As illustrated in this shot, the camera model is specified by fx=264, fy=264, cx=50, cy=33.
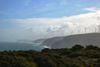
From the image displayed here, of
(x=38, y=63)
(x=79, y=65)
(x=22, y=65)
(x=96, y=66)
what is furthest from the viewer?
(x=96, y=66)

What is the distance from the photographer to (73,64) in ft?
69.2

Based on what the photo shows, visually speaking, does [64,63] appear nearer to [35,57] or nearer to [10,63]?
[35,57]

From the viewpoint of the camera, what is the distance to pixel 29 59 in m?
19.9

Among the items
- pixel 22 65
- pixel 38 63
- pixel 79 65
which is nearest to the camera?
pixel 22 65

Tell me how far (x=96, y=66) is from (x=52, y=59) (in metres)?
5.30

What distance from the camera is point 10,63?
18.4 metres

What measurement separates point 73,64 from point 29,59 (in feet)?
12.0

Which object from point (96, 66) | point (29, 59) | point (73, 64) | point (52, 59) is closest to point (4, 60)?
point (29, 59)

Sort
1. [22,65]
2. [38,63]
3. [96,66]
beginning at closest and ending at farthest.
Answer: [22,65], [38,63], [96,66]

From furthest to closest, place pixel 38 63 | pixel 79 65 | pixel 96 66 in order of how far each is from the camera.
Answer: pixel 96 66 → pixel 79 65 → pixel 38 63

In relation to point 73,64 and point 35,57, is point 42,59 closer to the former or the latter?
point 35,57

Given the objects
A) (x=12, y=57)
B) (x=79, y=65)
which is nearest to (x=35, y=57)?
(x=12, y=57)

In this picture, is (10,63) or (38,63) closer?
(10,63)

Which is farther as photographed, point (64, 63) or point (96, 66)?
point (96, 66)
